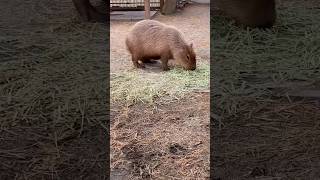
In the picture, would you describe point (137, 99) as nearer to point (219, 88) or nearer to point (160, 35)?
point (219, 88)

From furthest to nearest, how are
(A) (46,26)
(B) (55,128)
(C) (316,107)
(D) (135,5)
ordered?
1. (D) (135,5)
2. (A) (46,26)
3. (C) (316,107)
4. (B) (55,128)

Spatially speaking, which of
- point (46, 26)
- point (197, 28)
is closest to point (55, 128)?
point (46, 26)

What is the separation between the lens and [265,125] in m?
3.85

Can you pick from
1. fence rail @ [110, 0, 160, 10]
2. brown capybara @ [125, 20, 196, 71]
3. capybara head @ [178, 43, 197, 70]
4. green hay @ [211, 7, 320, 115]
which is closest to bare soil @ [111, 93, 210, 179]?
green hay @ [211, 7, 320, 115]

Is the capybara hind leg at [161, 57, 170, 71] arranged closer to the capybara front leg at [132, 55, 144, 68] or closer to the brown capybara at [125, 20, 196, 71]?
the brown capybara at [125, 20, 196, 71]

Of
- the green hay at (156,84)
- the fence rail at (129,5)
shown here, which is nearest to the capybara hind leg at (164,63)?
the green hay at (156,84)

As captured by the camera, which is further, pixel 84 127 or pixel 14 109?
pixel 14 109

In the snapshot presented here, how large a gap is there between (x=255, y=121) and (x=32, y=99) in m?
1.78

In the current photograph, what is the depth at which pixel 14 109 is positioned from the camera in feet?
13.6

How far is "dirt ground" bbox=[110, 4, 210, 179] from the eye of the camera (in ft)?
10.6

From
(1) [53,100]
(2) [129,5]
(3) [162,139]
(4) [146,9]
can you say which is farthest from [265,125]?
(2) [129,5]

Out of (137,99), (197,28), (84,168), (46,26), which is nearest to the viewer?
(84,168)

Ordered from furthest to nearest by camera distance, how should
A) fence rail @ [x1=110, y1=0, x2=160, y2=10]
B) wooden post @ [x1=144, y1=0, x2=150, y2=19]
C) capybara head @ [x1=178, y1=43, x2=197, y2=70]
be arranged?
fence rail @ [x1=110, y1=0, x2=160, y2=10]
wooden post @ [x1=144, y1=0, x2=150, y2=19]
capybara head @ [x1=178, y1=43, x2=197, y2=70]

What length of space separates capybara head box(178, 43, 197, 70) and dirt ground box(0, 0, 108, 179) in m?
0.80
